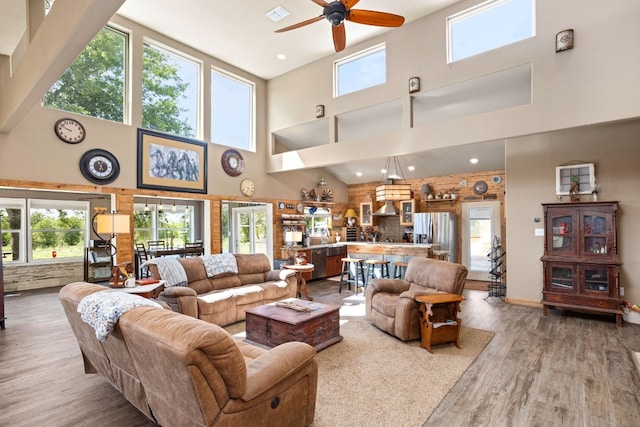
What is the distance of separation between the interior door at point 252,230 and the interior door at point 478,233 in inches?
193

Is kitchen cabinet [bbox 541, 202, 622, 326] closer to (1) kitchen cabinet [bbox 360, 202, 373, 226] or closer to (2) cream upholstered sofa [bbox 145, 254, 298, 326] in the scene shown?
(2) cream upholstered sofa [bbox 145, 254, 298, 326]

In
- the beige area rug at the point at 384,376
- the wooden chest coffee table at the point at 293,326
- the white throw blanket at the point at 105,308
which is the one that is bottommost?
the beige area rug at the point at 384,376

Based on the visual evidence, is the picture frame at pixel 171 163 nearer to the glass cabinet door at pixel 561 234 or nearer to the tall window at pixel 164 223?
the tall window at pixel 164 223

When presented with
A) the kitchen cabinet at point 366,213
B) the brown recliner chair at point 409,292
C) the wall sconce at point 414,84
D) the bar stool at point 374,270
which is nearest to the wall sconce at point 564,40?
the wall sconce at point 414,84

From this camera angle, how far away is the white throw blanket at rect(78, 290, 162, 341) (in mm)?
1923

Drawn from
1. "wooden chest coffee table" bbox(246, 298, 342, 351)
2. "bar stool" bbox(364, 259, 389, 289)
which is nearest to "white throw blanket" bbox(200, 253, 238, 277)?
"wooden chest coffee table" bbox(246, 298, 342, 351)

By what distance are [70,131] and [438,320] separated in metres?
6.30

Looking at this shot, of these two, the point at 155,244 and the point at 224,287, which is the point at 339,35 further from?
the point at 155,244

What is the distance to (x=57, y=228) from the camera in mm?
7891

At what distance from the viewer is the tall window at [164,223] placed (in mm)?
9383

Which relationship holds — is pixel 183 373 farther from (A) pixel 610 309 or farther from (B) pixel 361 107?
(B) pixel 361 107

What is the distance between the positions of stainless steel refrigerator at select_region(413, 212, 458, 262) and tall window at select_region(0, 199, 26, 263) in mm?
9251

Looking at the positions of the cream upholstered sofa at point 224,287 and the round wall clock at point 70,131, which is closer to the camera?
the cream upholstered sofa at point 224,287

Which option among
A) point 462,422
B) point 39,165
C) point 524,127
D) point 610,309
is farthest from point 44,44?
point 610,309
